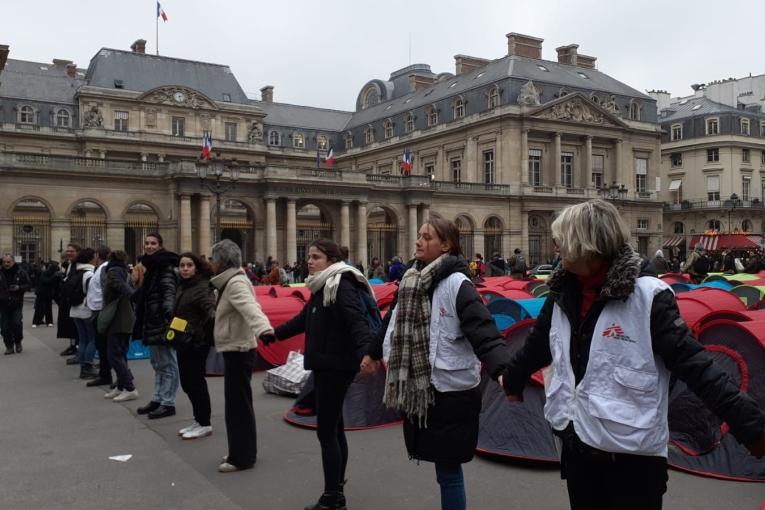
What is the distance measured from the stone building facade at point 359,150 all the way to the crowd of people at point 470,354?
2847cm

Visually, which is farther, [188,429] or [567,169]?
[567,169]

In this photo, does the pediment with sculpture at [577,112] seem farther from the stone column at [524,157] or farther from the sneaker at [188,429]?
the sneaker at [188,429]

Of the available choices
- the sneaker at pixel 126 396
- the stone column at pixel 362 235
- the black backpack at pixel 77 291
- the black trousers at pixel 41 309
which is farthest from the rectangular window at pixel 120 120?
the sneaker at pixel 126 396

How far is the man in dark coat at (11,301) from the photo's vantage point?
510 inches

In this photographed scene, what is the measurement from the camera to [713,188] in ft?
197

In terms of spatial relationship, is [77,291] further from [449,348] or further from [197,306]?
[449,348]

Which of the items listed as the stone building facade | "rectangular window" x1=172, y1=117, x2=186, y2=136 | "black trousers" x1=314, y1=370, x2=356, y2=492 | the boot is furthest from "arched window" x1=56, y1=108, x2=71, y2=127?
the boot

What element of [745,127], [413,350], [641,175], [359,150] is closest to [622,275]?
[413,350]

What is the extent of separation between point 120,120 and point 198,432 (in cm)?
4919

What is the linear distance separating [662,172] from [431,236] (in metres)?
65.5

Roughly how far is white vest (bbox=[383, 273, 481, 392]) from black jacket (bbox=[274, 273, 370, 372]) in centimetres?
95

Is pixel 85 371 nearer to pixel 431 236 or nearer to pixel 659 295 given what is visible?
pixel 431 236

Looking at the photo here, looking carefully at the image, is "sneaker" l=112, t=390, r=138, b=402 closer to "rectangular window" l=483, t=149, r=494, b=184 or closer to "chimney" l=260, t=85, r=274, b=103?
"rectangular window" l=483, t=149, r=494, b=184

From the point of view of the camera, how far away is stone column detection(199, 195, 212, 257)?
33.8 m
